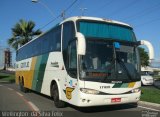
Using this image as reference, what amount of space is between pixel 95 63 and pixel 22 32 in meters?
36.2

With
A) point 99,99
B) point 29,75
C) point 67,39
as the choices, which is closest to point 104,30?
point 67,39

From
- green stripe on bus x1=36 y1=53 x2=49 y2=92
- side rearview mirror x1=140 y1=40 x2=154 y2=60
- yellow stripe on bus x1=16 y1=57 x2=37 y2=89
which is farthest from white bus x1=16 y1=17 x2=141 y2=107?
yellow stripe on bus x1=16 y1=57 x2=37 y2=89

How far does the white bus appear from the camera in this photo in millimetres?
10555

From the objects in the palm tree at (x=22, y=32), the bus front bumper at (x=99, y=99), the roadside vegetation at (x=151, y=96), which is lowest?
the roadside vegetation at (x=151, y=96)

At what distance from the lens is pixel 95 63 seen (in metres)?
10.7

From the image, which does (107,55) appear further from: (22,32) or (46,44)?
(22,32)

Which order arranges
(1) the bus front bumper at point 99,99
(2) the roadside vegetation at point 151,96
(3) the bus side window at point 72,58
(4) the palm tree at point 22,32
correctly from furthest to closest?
(4) the palm tree at point 22,32 < (2) the roadside vegetation at point 151,96 < (3) the bus side window at point 72,58 < (1) the bus front bumper at point 99,99

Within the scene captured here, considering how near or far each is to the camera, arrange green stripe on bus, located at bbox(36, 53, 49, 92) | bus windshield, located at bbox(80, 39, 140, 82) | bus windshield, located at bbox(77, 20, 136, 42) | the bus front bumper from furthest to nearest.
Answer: green stripe on bus, located at bbox(36, 53, 49, 92) < bus windshield, located at bbox(77, 20, 136, 42) < bus windshield, located at bbox(80, 39, 140, 82) < the bus front bumper

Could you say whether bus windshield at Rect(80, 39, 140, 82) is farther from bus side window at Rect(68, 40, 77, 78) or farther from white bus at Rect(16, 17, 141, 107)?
bus side window at Rect(68, 40, 77, 78)

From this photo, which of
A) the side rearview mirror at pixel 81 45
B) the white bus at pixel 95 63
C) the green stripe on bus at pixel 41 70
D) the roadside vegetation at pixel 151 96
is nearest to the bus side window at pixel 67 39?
the white bus at pixel 95 63

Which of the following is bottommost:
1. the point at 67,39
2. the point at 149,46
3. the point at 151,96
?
the point at 151,96

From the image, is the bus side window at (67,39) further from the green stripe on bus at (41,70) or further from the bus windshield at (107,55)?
the green stripe on bus at (41,70)

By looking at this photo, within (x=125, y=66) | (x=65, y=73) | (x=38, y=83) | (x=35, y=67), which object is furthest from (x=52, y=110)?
(x=35, y=67)

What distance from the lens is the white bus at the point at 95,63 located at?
10.6m
